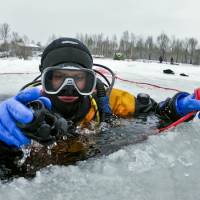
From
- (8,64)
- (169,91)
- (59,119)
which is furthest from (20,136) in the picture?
(8,64)

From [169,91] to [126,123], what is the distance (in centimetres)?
418

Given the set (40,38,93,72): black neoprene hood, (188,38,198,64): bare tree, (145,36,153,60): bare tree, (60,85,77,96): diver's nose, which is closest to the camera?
(60,85,77,96): diver's nose

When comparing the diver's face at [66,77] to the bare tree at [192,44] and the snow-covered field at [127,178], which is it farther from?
the bare tree at [192,44]

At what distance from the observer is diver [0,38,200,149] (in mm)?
1794

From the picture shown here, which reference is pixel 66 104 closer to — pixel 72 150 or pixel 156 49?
pixel 72 150

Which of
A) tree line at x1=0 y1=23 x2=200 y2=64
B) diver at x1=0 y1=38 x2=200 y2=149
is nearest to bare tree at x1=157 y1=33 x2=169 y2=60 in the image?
tree line at x1=0 y1=23 x2=200 y2=64

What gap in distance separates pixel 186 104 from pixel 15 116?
63.3 inches

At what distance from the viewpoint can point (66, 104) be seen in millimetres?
2570

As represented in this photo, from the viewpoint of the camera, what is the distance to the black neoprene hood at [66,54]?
276 centimetres

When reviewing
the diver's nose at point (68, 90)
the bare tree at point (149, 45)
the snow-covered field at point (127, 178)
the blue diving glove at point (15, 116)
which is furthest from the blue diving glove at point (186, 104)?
the bare tree at point (149, 45)

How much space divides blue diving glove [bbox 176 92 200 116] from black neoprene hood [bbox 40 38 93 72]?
0.80 m

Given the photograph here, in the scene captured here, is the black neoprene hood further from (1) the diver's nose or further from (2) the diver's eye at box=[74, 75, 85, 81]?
(1) the diver's nose

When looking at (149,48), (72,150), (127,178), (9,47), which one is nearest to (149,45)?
(149,48)

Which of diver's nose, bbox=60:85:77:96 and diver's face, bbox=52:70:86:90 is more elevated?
diver's face, bbox=52:70:86:90
